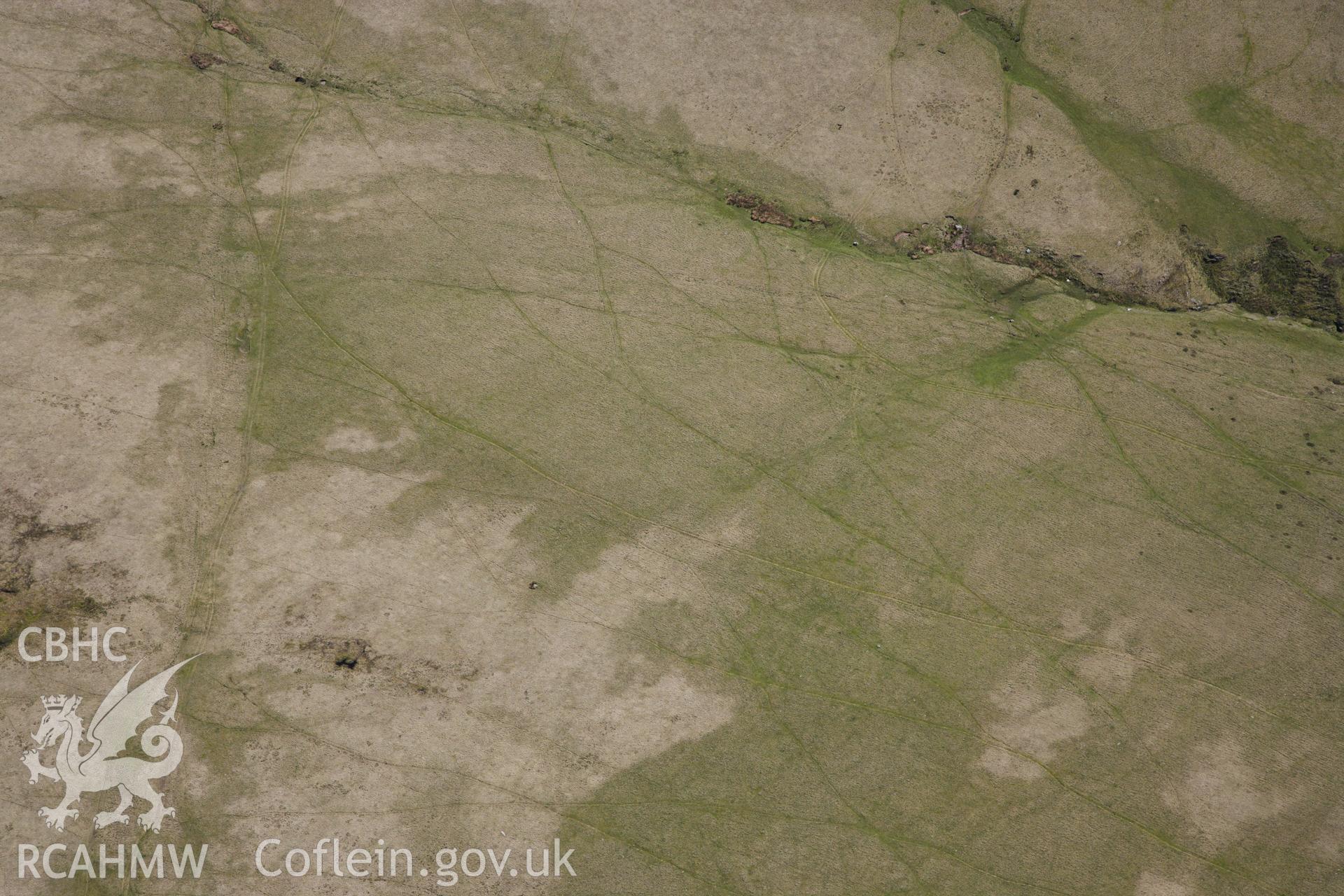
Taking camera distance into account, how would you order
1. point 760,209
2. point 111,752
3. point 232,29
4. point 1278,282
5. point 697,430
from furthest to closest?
point 232,29, point 760,209, point 1278,282, point 697,430, point 111,752

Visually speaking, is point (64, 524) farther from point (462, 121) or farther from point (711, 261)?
point (711, 261)

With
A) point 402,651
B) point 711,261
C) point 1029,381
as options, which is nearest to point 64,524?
point 402,651

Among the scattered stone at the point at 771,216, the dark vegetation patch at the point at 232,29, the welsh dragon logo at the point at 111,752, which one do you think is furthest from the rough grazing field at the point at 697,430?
the welsh dragon logo at the point at 111,752

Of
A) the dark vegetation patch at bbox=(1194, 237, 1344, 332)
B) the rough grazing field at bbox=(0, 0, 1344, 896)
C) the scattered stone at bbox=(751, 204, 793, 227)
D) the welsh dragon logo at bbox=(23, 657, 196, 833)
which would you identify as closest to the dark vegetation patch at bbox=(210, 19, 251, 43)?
the rough grazing field at bbox=(0, 0, 1344, 896)

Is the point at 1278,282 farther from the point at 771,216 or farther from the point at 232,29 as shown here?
the point at 232,29

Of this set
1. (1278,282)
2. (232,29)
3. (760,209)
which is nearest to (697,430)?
(760,209)

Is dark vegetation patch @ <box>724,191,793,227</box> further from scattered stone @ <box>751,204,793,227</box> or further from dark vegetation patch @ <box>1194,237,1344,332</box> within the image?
dark vegetation patch @ <box>1194,237,1344,332</box>
